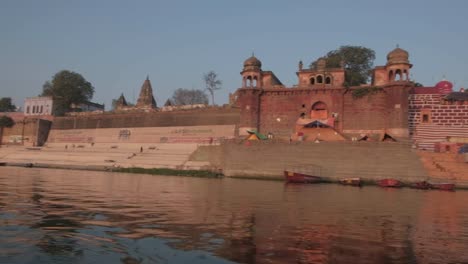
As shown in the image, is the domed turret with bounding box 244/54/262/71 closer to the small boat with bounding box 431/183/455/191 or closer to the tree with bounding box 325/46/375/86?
the tree with bounding box 325/46/375/86

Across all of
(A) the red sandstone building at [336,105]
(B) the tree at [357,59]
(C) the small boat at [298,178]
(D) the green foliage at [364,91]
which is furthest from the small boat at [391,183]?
(B) the tree at [357,59]

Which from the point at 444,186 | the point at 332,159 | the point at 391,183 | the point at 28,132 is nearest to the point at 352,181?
the point at 391,183

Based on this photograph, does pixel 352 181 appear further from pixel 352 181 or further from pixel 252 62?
pixel 252 62

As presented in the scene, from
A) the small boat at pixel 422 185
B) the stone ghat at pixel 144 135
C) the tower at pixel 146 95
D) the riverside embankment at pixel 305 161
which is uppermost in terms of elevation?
the tower at pixel 146 95

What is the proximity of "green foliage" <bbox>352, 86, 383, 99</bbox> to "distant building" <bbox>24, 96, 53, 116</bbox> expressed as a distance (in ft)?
130

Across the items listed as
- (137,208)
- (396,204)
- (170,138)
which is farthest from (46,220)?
(170,138)

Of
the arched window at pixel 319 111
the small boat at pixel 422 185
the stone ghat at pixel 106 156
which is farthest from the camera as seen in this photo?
the arched window at pixel 319 111

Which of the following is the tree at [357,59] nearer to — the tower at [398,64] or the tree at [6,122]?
the tower at [398,64]

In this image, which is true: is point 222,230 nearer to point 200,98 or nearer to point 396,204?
point 396,204

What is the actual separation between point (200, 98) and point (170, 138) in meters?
34.4

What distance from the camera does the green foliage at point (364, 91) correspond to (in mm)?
33344

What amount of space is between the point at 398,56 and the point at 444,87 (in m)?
5.28

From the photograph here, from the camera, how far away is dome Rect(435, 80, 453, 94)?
1305 inches

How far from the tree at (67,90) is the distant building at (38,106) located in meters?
0.82
